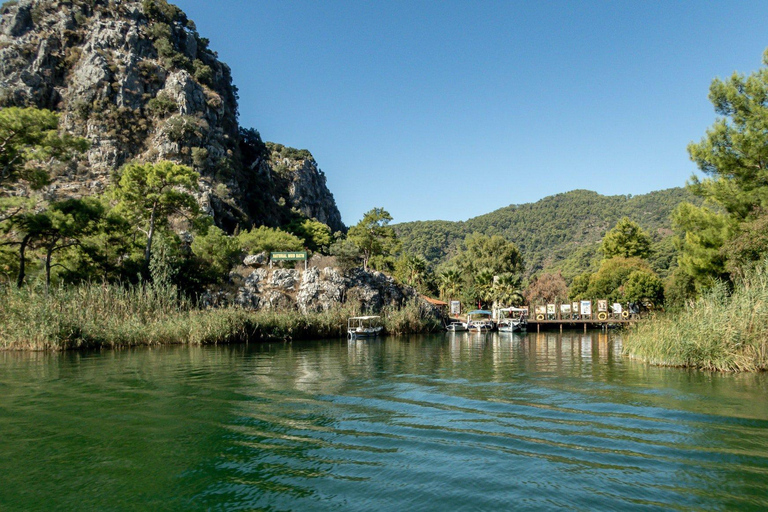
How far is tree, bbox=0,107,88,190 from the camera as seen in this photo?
33.5 metres

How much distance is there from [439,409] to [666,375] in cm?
921

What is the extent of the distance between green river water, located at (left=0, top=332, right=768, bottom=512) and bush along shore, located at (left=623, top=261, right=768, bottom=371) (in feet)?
2.75

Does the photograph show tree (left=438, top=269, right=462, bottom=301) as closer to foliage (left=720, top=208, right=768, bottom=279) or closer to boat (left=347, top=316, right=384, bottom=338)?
boat (left=347, top=316, right=384, bottom=338)

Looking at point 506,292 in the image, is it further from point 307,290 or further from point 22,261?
point 22,261

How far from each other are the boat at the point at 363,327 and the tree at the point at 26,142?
80.3ft

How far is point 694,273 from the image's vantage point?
3189cm

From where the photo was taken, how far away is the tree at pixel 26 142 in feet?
110

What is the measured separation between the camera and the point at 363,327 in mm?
44156

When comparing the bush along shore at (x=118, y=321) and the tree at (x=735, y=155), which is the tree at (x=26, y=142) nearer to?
the bush along shore at (x=118, y=321)

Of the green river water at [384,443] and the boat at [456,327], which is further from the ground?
the green river water at [384,443]

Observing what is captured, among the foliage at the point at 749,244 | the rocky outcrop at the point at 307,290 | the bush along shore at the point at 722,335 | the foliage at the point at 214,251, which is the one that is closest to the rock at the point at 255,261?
the rocky outcrop at the point at 307,290

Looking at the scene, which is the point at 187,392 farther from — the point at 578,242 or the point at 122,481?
the point at 578,242

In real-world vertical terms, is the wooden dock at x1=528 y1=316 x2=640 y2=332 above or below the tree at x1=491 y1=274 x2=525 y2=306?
below

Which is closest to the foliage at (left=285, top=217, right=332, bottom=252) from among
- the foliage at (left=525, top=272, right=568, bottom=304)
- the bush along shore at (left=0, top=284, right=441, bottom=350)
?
the foliage at (left=525, top=272, right=568, bottom=304)
